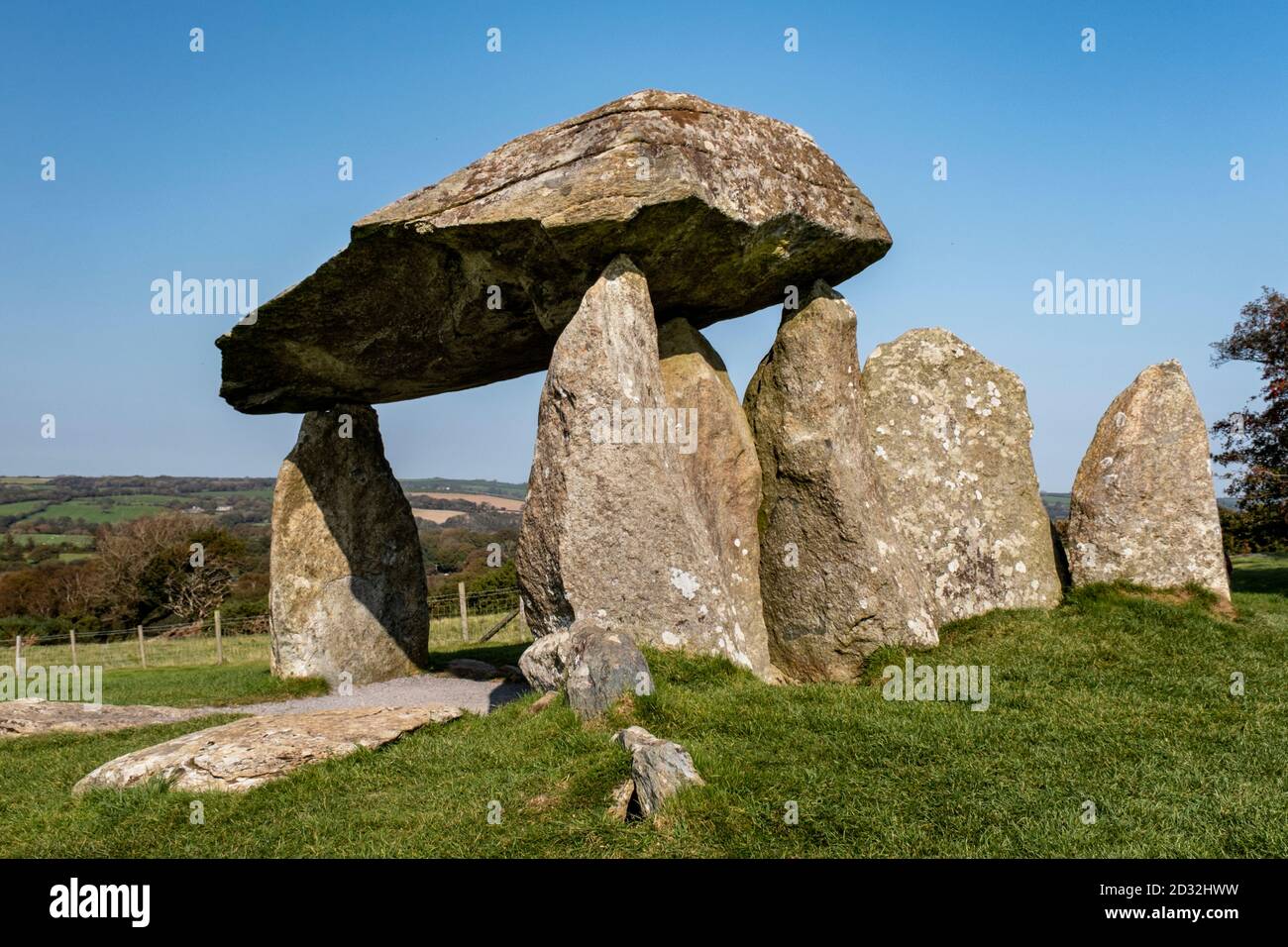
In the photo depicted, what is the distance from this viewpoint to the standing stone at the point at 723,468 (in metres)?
11.1

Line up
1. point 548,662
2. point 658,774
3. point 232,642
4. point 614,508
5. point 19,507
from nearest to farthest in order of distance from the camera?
point 658,774, point 548,662, point 614,508, point 232,642, point 19,507

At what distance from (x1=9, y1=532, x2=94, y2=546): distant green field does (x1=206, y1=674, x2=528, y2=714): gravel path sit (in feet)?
197

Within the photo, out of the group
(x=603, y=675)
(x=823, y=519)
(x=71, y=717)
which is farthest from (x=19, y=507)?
(x=603, y=675)

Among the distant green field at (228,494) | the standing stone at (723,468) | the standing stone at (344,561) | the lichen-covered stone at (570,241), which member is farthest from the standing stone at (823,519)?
the distant green field at (228,494)

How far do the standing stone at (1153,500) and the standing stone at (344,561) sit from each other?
1013 centimetres

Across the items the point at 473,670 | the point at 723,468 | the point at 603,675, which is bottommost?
the point at 473,670

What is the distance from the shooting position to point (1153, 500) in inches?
458

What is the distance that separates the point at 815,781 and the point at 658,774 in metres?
1.07

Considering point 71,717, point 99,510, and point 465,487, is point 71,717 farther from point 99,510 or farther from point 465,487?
point 465,487

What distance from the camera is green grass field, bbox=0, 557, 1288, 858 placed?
18.4 ft

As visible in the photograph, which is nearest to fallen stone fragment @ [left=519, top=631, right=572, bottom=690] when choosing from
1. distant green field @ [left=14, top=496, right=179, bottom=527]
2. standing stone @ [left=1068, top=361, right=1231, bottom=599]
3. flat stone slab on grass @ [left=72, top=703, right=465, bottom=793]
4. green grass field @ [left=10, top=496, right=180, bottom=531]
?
flat stone slab on grass @ [left=72, top=703, right=465, bottom=793]

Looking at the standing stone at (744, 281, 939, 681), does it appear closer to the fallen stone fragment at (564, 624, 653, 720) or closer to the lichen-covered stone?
the lichen-covered stone

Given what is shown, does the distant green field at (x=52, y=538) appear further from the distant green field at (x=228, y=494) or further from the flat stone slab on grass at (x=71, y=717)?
the flat stone slab on grass at (x=71, y=717)
